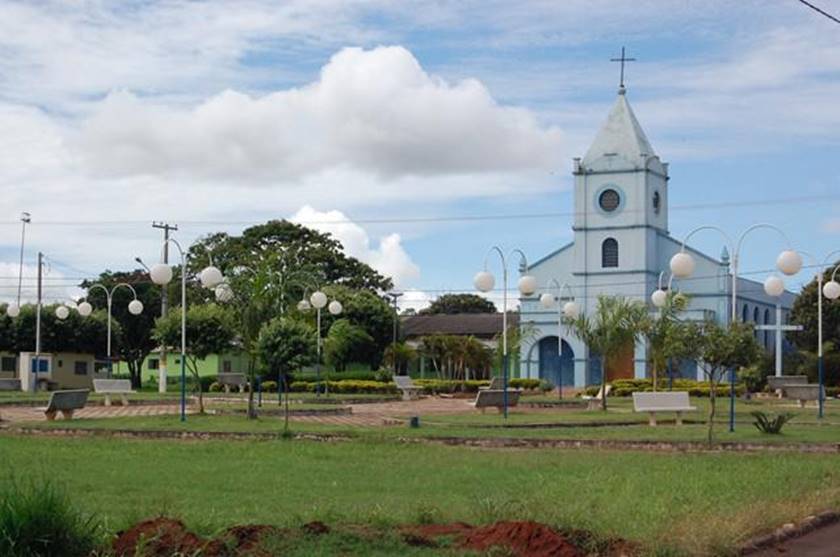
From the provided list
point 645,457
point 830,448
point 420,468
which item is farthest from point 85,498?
point 830,448

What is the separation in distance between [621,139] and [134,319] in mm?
27691

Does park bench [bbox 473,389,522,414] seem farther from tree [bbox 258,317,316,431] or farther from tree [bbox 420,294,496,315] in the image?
tree [bbox 420,294,496,315]

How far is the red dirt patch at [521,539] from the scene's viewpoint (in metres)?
9.67

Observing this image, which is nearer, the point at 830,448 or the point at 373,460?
the point at 373,460

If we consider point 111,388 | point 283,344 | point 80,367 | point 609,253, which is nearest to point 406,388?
point 111,388

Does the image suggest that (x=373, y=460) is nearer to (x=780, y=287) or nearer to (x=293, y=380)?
(x=780, y=287)

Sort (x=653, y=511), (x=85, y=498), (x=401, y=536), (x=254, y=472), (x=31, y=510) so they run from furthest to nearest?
1. (x=254, y=472)
2. (x=85, y=498)
3. (x=653, y=511)
4. (x=401, y=536)
5. (x=31, y=510)

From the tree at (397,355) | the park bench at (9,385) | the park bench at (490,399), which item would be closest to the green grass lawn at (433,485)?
the park bench at (490,399)

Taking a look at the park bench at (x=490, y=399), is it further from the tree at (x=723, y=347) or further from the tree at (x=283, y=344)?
the tree at (x=723, y=347)

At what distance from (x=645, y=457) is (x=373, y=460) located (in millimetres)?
4188

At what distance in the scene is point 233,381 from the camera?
175 feet

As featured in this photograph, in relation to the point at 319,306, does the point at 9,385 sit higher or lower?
lower

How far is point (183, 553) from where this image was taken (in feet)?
30.2

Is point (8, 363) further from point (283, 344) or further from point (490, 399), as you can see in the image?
point (283, 344)
